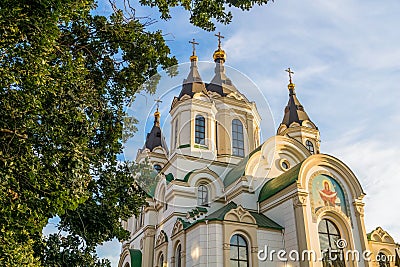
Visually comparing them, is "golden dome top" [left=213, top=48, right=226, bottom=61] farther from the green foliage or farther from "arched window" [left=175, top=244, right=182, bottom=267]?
the green foliage

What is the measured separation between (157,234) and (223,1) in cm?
1495

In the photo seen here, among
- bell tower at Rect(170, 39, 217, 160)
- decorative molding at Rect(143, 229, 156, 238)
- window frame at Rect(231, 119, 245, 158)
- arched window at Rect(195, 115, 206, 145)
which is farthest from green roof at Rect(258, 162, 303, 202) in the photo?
decorative molding at Rect(143, 229, 156, 238)

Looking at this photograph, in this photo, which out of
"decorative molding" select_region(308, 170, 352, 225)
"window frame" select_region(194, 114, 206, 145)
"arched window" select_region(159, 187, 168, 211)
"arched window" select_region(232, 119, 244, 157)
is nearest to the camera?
"decorative molding" select_region(308, 170, 352, 225)

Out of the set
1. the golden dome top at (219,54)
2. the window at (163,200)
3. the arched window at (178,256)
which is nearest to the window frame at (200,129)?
the window at (163,200)

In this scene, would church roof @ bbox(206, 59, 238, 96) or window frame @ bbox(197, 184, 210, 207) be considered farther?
window frame @ bbox(197, 184, 210, 207)

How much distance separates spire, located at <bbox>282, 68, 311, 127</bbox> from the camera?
90.6 ft

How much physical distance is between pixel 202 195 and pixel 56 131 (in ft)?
46.0

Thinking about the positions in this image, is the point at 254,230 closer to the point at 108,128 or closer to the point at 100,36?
the point at 108,128

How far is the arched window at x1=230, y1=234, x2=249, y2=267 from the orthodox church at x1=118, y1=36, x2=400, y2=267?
37 mm

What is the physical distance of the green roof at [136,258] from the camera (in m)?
20.6

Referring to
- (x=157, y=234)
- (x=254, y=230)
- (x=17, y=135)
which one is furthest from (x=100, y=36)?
(x=157, y=234)

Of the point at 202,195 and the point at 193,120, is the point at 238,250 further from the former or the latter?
the point at 193,120

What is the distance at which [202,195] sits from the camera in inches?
768

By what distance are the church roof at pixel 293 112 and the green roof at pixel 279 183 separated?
10.3 metres
